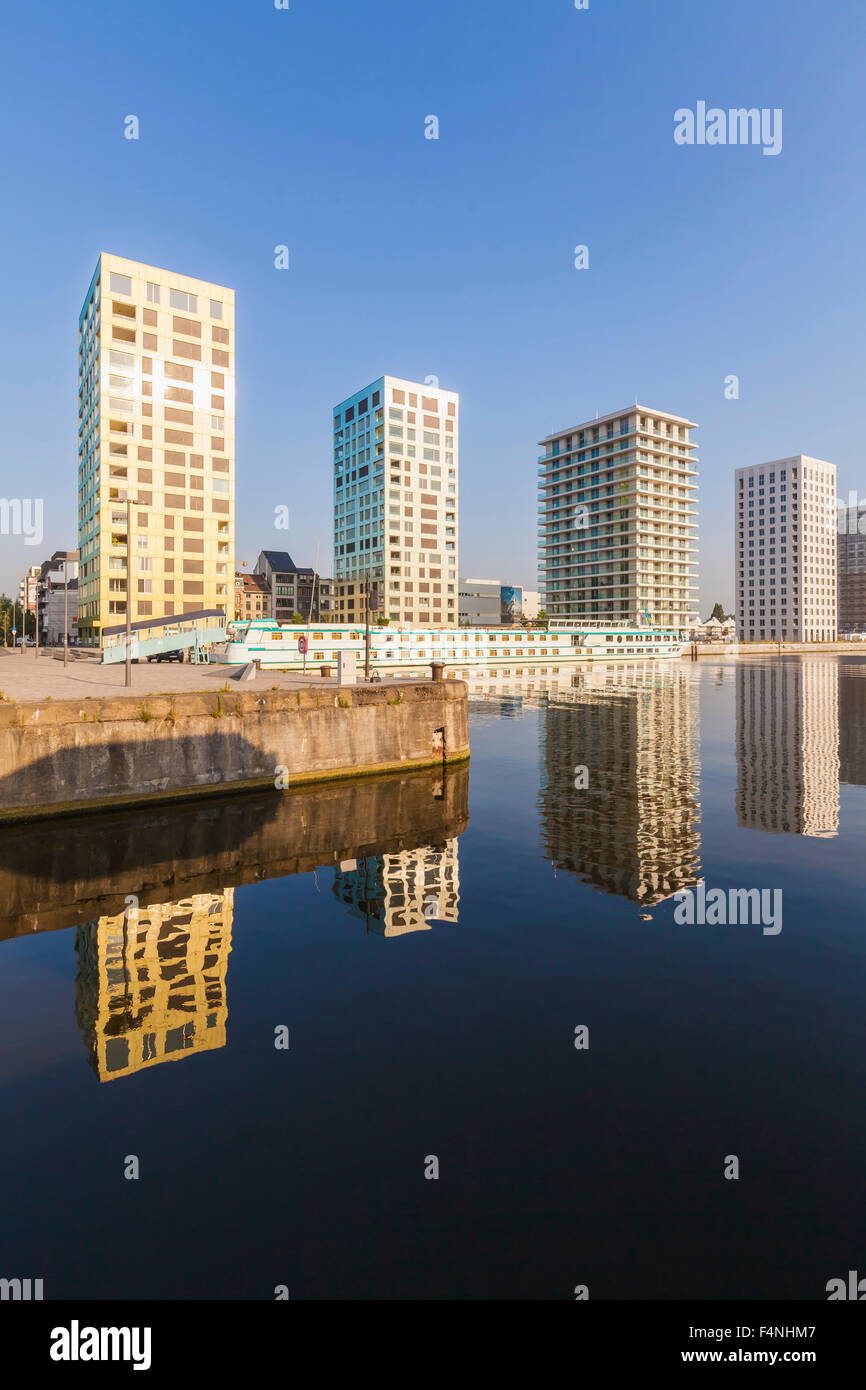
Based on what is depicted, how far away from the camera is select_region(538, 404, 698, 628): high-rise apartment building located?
162375 mm

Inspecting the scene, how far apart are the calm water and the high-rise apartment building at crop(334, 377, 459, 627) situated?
134265mm

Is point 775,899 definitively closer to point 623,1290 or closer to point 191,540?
point 623,1290

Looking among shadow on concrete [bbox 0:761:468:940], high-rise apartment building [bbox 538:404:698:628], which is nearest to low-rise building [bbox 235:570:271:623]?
high-rise apartment building [bbox 538:404:698:628]

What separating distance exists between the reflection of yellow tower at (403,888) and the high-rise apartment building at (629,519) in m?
151

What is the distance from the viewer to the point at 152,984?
10.7 metres

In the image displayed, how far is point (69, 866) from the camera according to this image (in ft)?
54.2

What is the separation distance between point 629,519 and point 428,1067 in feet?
550

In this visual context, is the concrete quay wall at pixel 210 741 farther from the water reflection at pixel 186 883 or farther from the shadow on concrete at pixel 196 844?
the water reflection at pixel 186 883

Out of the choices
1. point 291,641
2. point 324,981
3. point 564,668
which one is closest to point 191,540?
point 291,641

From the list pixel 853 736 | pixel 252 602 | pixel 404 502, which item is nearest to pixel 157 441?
pixel 404 502

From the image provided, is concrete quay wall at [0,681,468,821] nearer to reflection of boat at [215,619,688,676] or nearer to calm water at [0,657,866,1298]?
calm water at [0,657,866,1298]

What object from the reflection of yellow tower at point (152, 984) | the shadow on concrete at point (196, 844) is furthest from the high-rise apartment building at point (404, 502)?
the reflection of yellow tower at point (152, 984)

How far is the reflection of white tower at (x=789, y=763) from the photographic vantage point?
21.1 meters
